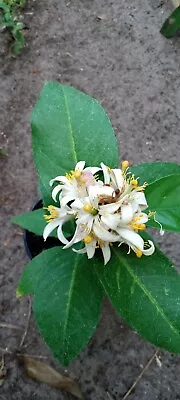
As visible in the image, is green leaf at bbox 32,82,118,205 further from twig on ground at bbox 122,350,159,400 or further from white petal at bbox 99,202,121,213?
twig on ground at bbox 122,350,159,400

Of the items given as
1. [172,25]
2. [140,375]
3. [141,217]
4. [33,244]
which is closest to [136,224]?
[141,217]

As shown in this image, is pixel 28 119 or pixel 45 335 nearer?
pixel 45 335

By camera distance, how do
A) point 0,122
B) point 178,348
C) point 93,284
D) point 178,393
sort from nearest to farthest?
point 178,348
point 93,284
point 178,393
point 0,122

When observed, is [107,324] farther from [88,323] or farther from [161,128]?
[161,128]

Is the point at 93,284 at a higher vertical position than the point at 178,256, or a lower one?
higher

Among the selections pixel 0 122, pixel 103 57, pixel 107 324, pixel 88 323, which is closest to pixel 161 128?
pixel 103 57

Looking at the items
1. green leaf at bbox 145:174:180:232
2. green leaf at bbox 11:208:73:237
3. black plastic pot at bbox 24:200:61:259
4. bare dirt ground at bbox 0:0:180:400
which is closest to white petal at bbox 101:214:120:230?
green leaf at bbox 145:174:180:232

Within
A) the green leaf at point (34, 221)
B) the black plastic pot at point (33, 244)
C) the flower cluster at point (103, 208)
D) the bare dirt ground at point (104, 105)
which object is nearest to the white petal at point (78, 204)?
the flower cluster at point (103, 208)
